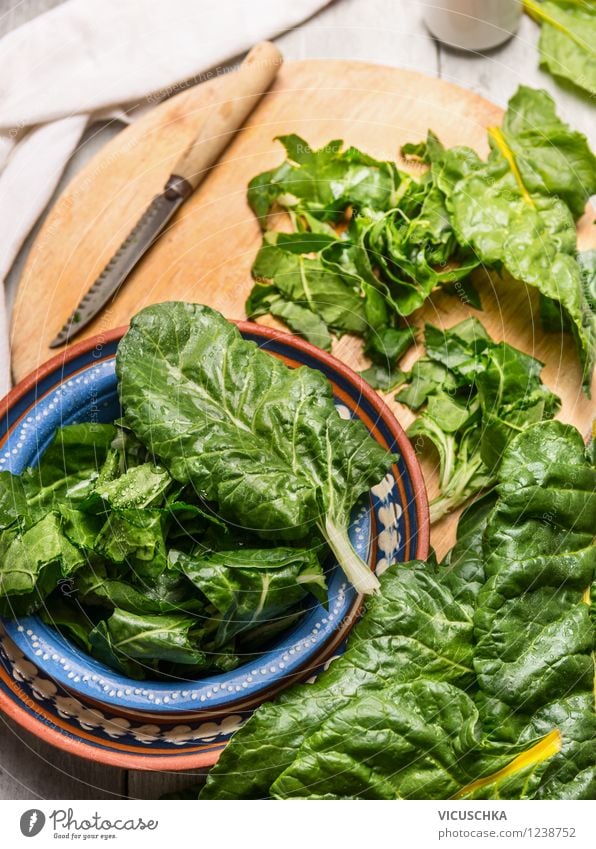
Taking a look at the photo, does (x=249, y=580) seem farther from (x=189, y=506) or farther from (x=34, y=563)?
(x=34, y=563)

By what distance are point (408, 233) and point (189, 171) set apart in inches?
16.5

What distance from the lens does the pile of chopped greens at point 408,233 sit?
5.14ft

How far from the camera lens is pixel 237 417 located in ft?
4.50

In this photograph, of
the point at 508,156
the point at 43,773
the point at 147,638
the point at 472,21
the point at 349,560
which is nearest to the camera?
the point at 147,638

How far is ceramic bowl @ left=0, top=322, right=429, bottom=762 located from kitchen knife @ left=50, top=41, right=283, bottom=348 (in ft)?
0.63

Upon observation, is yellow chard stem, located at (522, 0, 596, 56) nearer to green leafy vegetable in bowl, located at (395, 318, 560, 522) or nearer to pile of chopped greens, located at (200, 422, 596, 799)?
green leafy vegetable in bowl, located at (395, 318, 560, 522)

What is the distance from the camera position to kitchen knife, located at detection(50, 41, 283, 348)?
5.29 feet

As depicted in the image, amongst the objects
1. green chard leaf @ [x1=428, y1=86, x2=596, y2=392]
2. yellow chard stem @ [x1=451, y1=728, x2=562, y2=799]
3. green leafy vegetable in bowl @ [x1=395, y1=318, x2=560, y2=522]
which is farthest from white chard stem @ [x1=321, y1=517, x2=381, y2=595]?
green chard leaf @ [x1=428, y1=86, x2=596, y2=392]

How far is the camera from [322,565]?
1.43m

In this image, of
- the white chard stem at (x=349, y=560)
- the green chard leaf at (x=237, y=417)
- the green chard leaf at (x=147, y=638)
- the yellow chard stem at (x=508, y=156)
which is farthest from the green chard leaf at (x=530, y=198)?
the green chard leaf at (x=147, y=638)

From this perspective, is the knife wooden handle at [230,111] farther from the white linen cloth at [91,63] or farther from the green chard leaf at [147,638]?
the green chard leaf at [147,638]

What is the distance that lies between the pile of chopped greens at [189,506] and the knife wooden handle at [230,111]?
1.33 feet

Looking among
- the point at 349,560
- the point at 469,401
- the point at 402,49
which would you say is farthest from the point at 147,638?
the point at 402,49
